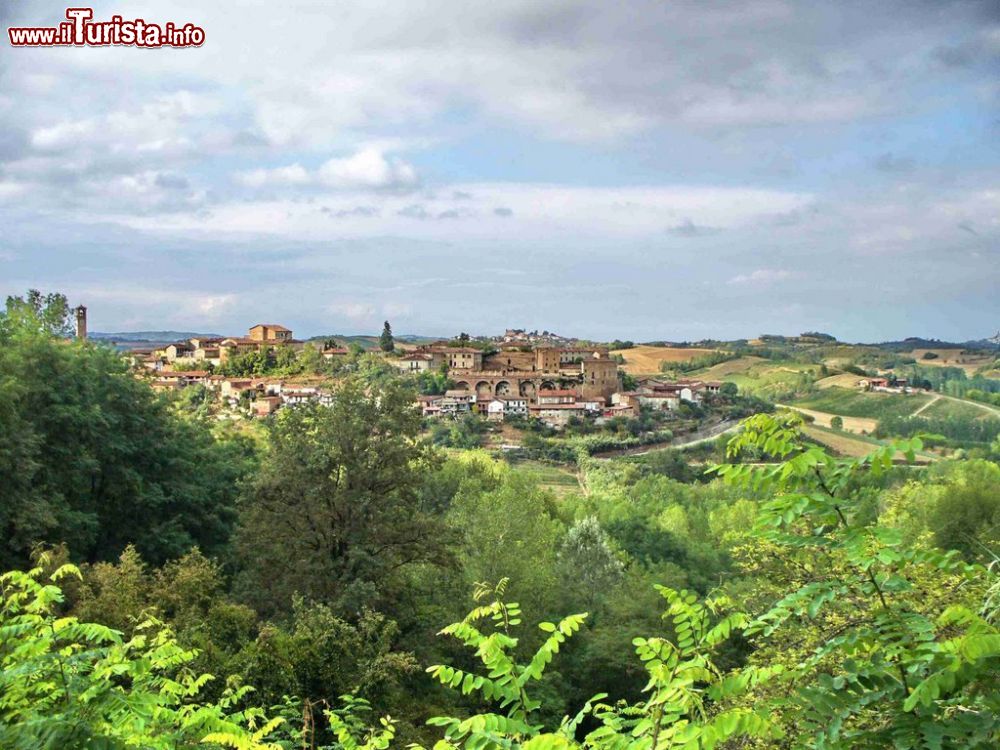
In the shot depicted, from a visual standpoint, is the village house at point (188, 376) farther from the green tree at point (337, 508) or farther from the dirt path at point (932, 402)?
the dirt path at point (932, 402)

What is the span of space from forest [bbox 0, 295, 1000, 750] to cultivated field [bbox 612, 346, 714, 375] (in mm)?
89095

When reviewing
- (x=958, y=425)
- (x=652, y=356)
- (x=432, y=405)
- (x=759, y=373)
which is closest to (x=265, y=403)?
(x=432, y=405)

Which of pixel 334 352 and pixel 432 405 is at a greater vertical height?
pixel 334 352

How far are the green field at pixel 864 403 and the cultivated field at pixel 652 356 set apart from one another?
101 feet

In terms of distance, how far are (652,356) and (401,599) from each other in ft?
382

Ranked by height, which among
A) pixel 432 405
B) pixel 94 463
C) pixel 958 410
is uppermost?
pixel 94 463

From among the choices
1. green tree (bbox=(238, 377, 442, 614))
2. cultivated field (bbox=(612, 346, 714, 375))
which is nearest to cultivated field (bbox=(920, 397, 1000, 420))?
cultivated field (bbox=(612, 346, 714, 375))

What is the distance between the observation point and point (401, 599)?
15.1m

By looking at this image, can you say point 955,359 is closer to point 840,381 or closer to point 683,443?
point 840,381

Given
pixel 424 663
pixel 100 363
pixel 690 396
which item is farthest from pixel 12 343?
pixel 690 396

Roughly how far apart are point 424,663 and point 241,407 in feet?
150

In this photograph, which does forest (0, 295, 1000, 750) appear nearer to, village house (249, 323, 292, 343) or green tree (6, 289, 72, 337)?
green tree (6, 289, 72, 337)

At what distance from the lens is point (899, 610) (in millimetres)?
3404

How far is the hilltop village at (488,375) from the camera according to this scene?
8000 centimetres
